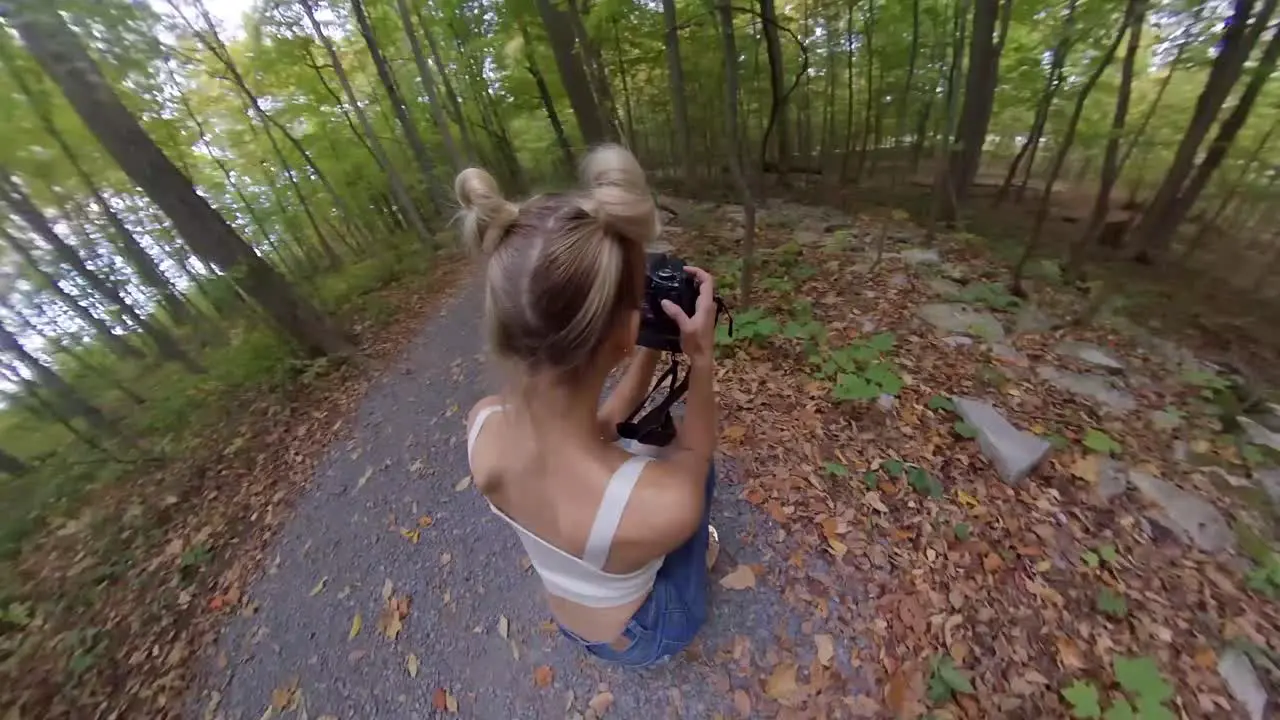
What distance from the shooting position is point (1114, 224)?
6.90 m

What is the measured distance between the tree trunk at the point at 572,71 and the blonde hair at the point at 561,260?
18.3 ft

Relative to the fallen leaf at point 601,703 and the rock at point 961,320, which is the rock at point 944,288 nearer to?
the rock at point 961,320

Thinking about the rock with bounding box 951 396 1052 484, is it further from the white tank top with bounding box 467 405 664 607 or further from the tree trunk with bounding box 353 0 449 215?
the tree trunk with bounding box 353 0 449 215

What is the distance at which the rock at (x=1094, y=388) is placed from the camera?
318cm

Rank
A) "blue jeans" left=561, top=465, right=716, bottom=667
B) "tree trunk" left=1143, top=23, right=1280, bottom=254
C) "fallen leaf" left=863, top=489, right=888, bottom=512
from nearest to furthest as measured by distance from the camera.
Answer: "blue jeans" left=561, top=465, right=716, bottom=667, "fallen leaf" left=863, top=489, right=888, bottom=512, "tree trunk" left=1143, top=23, right=1280, bottom=254

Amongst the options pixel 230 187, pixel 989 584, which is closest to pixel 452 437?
pixel 989 584

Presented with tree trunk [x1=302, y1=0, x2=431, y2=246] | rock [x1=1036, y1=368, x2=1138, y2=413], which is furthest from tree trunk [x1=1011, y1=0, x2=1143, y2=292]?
tree trunk [x1=302, y1=0, x2=431, y2=246]

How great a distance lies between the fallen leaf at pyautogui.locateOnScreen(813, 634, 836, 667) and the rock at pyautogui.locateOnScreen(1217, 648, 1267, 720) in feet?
4.70

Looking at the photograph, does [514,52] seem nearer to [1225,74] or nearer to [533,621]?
[533,621]

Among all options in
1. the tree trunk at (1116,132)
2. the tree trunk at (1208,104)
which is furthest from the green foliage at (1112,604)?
the tree trunk at (1208,104)

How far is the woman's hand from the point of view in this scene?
133cm

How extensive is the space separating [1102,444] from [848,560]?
67.6 inches

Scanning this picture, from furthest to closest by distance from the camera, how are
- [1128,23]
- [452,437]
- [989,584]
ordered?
1. [452,437]
2. [1128,23]
3. [989,584]

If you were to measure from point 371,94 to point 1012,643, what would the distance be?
14509mm
